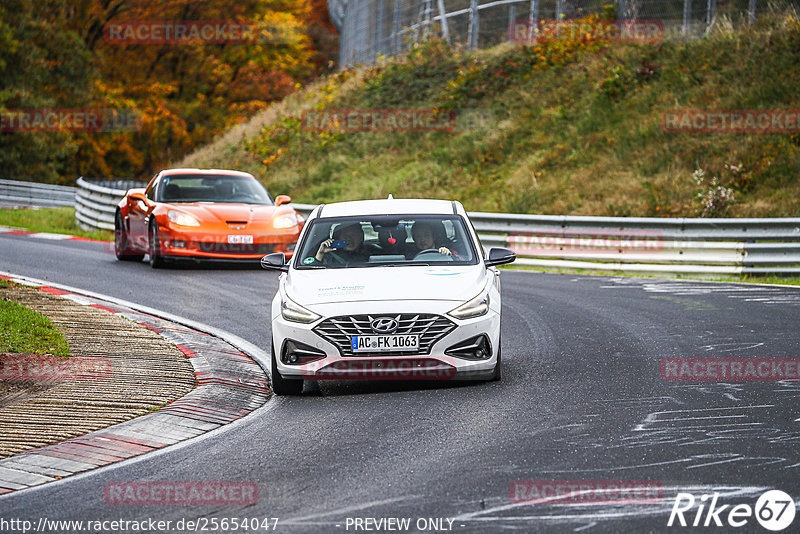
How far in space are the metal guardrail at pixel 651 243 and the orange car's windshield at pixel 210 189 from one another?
14.0 feet

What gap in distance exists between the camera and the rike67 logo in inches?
204

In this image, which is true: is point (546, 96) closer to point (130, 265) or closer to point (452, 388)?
point (130, 265)

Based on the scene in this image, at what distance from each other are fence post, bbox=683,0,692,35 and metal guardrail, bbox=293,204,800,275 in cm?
1183

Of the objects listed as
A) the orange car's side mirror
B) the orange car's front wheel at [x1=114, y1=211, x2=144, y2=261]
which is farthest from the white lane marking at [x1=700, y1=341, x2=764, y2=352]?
the orange car's front wheel at [x1=114, y1=211, x2=144, y2=261]

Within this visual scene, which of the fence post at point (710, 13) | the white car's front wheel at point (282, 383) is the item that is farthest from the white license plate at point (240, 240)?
the fence post at point (710, 13)

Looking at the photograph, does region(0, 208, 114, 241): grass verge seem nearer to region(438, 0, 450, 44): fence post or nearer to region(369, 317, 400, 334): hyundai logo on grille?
region(438, 0, 450, 44): fence post

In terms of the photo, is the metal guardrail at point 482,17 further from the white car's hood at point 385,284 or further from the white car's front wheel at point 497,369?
the white car's front wheel at point 497,369

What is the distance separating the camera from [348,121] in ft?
121

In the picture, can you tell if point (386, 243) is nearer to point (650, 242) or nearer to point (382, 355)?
point (382, 355)

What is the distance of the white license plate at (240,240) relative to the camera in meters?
17.4

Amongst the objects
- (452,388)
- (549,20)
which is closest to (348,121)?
(549,20)

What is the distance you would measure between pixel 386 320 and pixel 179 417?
1725 mm

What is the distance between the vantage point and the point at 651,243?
18625 millimetres

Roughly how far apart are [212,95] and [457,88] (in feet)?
84.0
